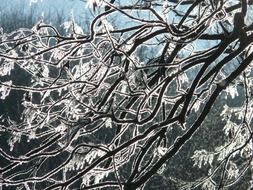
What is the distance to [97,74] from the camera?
3.51 metres

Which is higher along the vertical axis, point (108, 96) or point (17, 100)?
point (108, 96)

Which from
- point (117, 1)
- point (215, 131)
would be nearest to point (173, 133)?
point (215, 131)

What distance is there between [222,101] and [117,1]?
17.1 meters

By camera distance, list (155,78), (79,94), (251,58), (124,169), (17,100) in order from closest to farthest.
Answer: (251,58) → (79,94) → (155,78) → (124,169) → (17,100)

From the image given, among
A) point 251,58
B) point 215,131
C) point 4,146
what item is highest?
point 251,58

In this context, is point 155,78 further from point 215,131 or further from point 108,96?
point 215,131

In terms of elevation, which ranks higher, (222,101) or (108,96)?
(108,96)

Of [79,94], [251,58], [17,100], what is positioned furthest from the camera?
[17,100]

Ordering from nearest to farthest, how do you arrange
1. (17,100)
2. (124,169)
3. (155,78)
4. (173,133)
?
1. (155,78)
2. (124,169)
3. (173,133)
4. (17,100)

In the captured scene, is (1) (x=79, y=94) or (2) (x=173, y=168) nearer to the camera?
(1) (x=79, y=94)

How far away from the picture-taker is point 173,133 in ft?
58.7

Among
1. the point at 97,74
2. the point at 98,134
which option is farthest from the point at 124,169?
the point at 97,74

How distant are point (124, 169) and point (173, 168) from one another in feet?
4.47

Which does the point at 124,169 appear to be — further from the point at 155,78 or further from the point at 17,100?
the point at 155,78
